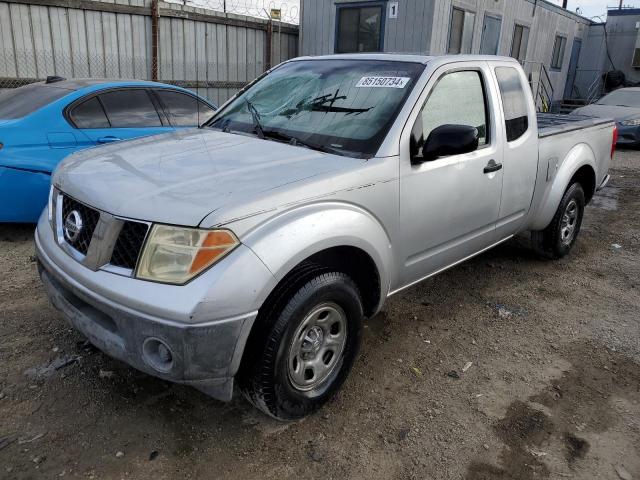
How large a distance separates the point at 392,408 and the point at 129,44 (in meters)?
8.81

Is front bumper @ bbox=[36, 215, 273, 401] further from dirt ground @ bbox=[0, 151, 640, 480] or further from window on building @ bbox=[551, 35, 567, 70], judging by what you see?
window on building @ bbox=[551, 35, 567, 70]

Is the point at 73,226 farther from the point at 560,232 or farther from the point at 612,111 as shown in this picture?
the point at 612,111

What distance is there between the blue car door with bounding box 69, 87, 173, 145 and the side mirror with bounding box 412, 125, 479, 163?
140 inches

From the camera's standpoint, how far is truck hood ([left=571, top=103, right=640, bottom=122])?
1271 centimetres

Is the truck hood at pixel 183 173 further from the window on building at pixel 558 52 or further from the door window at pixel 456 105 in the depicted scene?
the window on building at pixel 558 52

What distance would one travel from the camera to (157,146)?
125 inches

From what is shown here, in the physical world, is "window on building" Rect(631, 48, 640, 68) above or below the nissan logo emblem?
above

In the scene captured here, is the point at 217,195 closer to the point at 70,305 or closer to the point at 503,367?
the point at 70,305

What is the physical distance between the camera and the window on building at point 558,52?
1888 cm

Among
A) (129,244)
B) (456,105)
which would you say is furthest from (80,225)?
(456,105)

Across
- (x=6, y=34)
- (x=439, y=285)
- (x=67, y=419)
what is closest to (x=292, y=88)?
(x=439, y=285)

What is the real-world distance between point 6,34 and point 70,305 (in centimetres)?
735

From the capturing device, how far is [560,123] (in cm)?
525

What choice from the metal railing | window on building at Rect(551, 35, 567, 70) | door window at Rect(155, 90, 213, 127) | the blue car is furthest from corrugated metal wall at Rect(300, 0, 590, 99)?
the blue car
